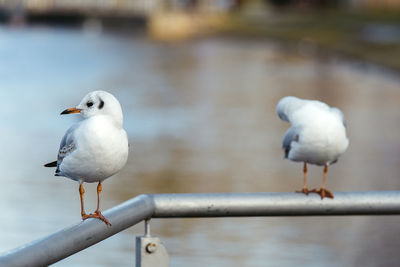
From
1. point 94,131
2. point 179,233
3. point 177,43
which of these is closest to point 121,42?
point 177,43

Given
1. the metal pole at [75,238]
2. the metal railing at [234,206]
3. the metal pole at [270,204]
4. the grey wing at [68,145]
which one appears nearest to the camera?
the metal pole at [75,238]

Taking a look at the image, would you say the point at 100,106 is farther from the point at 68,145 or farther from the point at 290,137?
the point at 290,137

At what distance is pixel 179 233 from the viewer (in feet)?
32.5

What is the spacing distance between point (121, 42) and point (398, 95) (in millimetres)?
33707

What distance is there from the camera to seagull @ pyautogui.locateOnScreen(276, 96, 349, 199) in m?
4.73

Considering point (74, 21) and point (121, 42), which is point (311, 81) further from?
point (74, 21)

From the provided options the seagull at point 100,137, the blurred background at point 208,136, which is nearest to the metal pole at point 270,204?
the seagull at point 100,137

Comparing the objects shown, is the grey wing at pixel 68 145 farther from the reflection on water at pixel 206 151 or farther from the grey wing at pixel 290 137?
the reflection on water at pixel 206 151

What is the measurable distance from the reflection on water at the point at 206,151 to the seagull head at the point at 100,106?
4287 mm

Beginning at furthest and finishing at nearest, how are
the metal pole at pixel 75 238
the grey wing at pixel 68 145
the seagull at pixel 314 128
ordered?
the seagull at pixel 314 128
the grey wing at pixel 68 145
the metal pole at pixel 75 238

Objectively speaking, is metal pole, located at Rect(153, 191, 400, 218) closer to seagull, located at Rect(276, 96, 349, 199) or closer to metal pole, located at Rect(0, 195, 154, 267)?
metal pole, located at Rect(0, 195, 154, 267)

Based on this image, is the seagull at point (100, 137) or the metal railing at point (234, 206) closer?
the metal railing at point (234, 206)

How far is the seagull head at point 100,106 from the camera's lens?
4.05 metres

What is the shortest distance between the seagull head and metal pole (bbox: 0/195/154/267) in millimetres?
313
